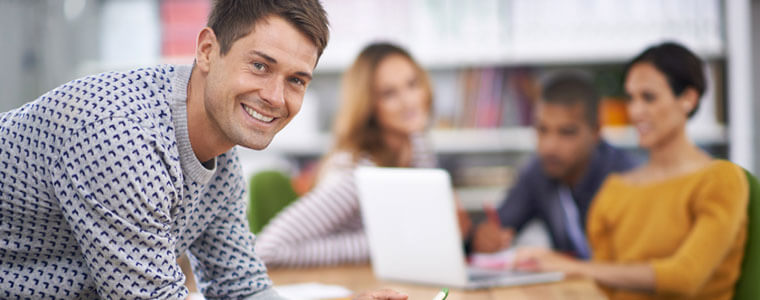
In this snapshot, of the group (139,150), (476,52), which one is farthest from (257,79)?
(476,52)

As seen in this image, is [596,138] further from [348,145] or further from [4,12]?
[4,12]

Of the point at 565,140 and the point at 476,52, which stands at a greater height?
the point at 476,52

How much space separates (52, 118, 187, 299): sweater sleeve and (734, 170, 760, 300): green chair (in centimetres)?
107

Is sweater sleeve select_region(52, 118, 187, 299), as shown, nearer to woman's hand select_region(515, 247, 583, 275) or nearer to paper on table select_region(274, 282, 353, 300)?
paper on table select_region(274, 282, 353, 300)

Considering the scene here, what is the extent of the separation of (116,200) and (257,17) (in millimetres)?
323

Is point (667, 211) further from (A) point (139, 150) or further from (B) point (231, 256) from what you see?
(A) point (139, 150)

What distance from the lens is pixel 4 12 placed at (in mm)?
3051

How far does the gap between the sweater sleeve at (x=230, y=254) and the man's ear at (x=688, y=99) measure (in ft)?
3.22

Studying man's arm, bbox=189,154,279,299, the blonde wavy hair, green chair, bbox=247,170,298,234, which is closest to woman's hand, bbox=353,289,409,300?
man's arm, bbox=189,154,279,299

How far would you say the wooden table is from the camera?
133 cm

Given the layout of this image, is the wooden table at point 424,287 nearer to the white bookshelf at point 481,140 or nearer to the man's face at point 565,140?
the man's face at point 565,140

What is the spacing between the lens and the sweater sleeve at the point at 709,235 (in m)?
1.18

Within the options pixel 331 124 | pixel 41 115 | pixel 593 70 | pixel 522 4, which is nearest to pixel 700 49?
pixel 593 70

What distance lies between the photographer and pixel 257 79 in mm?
911
